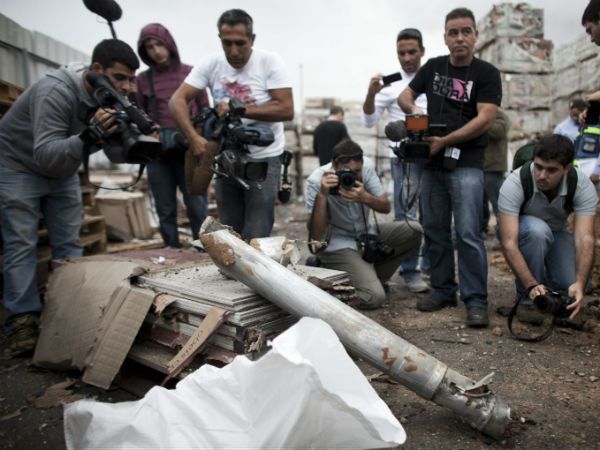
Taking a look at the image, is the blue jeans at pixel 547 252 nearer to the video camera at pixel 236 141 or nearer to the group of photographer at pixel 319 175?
the group of photographer at pixel 319 175

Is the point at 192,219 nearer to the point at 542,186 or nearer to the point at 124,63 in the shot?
the point at 124,63

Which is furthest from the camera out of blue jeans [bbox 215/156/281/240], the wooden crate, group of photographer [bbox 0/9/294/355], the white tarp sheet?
the wooden crate

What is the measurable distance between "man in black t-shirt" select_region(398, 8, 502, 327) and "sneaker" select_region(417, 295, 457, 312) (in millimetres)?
233

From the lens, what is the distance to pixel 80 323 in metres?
2.21

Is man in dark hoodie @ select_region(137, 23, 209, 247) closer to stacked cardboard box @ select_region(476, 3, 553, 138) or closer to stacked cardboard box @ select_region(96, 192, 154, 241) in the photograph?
stacked cardboard box @ select_region(96, 192, 154, 241)

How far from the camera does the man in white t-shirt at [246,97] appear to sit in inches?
116

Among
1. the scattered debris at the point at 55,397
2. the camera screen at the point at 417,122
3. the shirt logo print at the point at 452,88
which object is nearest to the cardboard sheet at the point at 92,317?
the scattered debris at the point at 55,397

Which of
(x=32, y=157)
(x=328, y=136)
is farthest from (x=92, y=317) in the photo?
(x=328, y=136)

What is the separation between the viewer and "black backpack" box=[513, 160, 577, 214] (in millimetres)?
2732

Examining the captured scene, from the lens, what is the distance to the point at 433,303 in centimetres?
319

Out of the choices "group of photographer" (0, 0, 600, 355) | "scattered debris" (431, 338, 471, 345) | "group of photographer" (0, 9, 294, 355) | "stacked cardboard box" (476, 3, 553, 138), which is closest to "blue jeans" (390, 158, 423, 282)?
"group of photographer" (0, 0, 600, 355)

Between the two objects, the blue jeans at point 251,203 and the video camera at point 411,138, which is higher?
the video camera at point 411,138

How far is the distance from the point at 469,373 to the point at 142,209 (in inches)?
173

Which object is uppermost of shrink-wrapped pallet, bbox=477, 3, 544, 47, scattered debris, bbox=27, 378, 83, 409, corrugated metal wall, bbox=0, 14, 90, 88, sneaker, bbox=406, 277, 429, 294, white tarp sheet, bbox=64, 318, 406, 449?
shrink-wrapped pallet, bbox=477, 3, 544, 47
